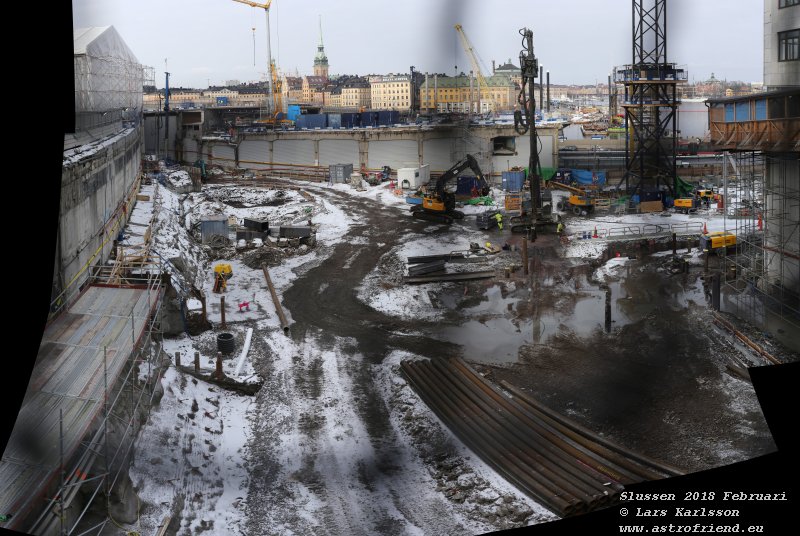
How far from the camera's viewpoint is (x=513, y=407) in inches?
112

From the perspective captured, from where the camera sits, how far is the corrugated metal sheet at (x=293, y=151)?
10125mm

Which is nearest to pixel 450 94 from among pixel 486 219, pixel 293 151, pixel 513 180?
pixel 486 219

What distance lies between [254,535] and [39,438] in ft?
2.24

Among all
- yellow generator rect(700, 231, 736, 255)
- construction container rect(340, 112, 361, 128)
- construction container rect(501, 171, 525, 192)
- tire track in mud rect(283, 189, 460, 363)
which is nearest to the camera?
construction container rect(340, 112, 361, 128)

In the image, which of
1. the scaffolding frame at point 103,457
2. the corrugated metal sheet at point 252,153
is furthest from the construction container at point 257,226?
the scaffolding frame at point 103,457

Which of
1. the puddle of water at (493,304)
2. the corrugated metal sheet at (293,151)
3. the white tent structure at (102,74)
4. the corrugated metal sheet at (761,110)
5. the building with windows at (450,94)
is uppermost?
the corrugated metal sheet at (293,151)

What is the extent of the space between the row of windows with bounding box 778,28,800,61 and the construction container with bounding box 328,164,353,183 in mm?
9224

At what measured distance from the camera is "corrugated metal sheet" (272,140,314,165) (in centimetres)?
1012

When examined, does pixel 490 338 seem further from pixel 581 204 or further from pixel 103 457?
pixel 581 204

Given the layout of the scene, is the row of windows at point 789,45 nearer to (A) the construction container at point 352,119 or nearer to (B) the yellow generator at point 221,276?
(A) the construction container at point 352,119

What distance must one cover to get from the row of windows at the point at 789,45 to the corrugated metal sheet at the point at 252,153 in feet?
34.1

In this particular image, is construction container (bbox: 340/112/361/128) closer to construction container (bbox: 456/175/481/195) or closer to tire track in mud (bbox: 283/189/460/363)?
tire track in mud (bbox: 283/189/460/363)

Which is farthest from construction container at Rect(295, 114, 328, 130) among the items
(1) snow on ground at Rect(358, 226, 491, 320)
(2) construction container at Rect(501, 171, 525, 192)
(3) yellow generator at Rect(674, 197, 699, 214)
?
(3) yellow generator at Rect(674, 197, 699, 214)

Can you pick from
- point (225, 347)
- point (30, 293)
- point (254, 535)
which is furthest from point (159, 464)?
point (225, 347)
